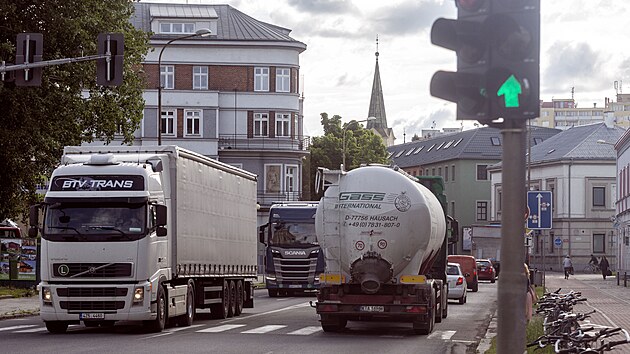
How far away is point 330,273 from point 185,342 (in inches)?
160

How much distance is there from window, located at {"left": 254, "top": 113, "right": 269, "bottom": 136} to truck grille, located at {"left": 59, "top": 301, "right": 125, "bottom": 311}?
53.8 meters

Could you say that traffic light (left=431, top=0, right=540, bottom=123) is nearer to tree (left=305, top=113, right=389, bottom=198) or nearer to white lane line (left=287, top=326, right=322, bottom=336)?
white lane line (left=287, top=326, right=322, bottom=336)

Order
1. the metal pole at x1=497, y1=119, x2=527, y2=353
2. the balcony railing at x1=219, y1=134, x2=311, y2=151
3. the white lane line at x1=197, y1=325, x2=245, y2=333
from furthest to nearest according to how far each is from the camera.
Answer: the balcony railing at x1=219, y1=134, x2=311, y2=151, the white lane line at x1=197, y1=325, x2=245, y2=333, the metal pole at x1=497, y1=119, x2=527, y2=353

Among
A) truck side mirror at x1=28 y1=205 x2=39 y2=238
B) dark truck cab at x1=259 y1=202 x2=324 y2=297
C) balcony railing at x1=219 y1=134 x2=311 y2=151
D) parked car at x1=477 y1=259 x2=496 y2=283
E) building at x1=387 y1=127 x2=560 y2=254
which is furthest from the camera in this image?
building at x1=387 y1=127 x2=560 y2=254

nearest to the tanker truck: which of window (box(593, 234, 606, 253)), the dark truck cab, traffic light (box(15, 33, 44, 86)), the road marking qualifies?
the road marking

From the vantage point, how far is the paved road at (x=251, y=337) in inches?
826

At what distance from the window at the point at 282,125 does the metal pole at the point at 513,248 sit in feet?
224

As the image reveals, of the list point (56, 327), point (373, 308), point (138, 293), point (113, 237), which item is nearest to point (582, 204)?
point (373, 308)

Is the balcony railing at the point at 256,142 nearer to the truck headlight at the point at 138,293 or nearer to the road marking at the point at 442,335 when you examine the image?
the road marking at the point at 442,335

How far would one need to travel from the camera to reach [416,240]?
2448 centimetres

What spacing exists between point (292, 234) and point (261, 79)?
32768 millimetres

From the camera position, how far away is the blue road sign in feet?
106

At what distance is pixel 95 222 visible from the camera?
24.0 metres

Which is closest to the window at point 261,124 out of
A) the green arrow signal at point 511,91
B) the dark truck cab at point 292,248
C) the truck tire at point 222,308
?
the dark truck cab at point 292,248
